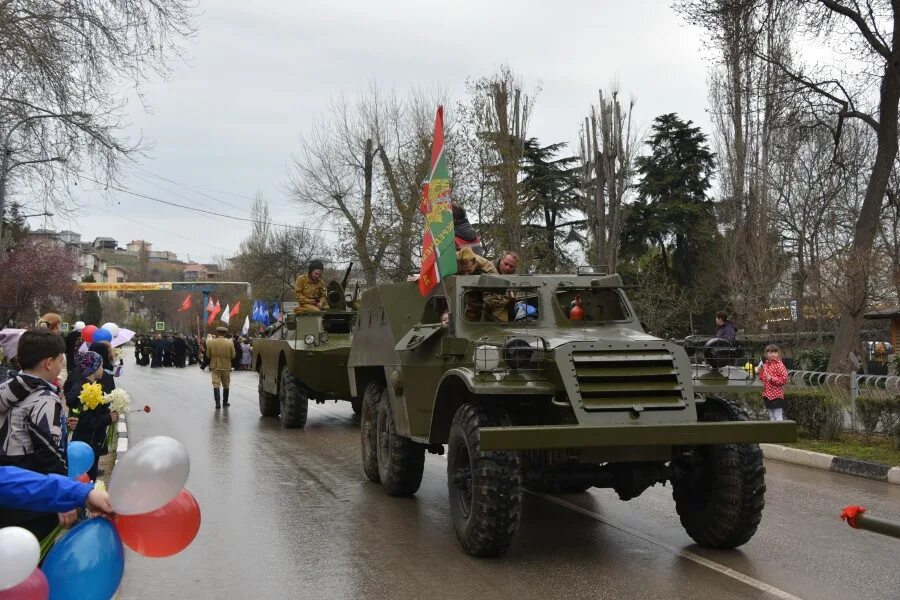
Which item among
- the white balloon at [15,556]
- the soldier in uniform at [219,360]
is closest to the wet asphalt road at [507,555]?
the white balloon at [15,556]

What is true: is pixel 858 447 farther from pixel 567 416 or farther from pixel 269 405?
pixel 269 405

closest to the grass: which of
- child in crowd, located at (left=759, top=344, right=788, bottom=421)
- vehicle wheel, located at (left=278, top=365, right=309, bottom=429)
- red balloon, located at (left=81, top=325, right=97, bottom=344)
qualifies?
child in crowd, located at (left=759, top=344, right=788, bottom=421)

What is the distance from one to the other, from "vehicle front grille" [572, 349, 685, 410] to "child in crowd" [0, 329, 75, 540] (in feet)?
11.1

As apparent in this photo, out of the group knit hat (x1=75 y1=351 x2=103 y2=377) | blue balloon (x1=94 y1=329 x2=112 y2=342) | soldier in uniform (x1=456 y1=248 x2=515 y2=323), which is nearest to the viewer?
soldier in uniform (x1=456 y1=248 x2=515 y2=323)

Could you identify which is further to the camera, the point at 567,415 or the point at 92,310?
the point at 92,310

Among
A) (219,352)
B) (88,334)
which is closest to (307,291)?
(219,352)

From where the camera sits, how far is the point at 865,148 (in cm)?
3231

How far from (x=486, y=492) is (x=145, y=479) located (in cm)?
323

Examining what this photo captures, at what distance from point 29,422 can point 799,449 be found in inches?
417

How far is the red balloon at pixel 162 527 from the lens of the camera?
353 cm

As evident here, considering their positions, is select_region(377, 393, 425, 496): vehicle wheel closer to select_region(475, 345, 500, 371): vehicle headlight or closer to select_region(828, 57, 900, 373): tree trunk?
select_region(475, 345, 500, 371): vehicle headlight

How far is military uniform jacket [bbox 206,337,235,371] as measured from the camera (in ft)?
64.7

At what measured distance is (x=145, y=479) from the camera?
343 centimetres

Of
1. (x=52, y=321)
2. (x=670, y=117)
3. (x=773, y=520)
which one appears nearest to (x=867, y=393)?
(x=773, y=520)
